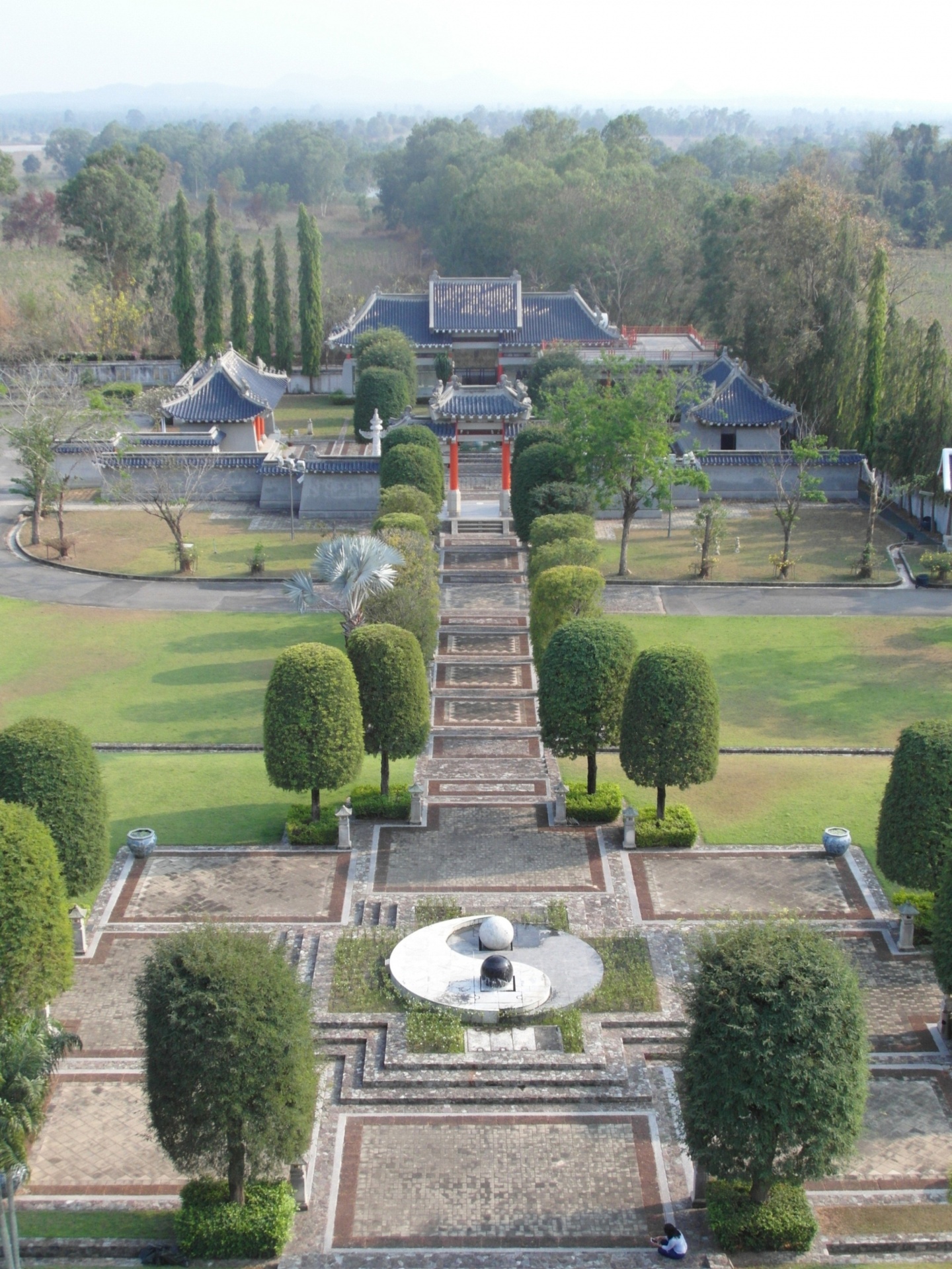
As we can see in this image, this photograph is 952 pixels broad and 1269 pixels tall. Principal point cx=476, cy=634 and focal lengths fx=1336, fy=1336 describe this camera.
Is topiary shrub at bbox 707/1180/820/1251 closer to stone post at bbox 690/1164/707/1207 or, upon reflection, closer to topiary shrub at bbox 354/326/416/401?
stone post at bbox 690/1164/707/1207

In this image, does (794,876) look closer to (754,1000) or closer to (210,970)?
(754,1000)

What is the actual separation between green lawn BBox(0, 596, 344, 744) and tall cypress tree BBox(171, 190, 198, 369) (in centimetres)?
3332

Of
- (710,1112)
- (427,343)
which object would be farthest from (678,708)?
(427,343)

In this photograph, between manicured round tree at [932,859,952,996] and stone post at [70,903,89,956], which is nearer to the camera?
manicured round tree at [932,859,952,996]

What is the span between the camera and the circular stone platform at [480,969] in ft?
78.3

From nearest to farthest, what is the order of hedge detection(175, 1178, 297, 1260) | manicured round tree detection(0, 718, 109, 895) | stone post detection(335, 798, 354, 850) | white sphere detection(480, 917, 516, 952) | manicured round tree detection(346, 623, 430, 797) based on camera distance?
hedge detection(175, 1178, 297, 1260) < white sphere detection(480, 917, 516, 952) < manicured round tree detection(0, 718, 109, 895) < stone post detection(335, 798, 354, 850) < manicured round tree detection(346, 623, 430, 797)

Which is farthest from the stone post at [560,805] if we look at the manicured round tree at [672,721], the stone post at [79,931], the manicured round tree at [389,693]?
the stone post at [79,931]

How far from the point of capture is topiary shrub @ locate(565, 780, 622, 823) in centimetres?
3067

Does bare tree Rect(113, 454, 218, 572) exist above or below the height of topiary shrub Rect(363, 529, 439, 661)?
below

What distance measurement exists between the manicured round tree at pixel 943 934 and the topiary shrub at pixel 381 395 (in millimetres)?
44051

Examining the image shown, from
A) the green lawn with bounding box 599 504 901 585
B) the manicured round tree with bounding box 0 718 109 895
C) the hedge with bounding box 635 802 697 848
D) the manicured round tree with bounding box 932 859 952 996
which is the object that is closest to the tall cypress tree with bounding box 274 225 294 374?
the green lawn with bounding box 599 504 901 585

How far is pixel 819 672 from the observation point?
40.5 m

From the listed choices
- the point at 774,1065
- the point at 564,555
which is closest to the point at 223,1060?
the point at 774,1065

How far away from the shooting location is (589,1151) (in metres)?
20.7
